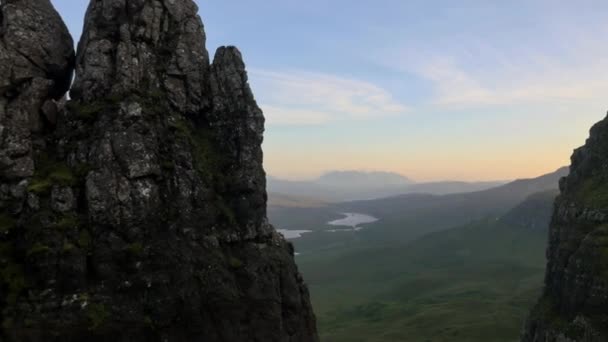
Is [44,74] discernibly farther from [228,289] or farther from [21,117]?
[228,289]

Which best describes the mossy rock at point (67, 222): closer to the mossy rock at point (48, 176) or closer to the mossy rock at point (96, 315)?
the mossy rock at point (48, 176)

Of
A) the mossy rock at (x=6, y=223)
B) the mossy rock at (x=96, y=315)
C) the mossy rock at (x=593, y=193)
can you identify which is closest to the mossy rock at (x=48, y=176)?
the mossy rock at (x=6, y=223)

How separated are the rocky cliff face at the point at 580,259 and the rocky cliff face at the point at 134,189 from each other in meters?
39.9

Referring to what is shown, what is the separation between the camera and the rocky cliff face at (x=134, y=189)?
3847 cm

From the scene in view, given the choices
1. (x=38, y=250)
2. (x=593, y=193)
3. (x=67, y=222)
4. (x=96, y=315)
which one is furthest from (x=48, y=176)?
(x=593, y=193)

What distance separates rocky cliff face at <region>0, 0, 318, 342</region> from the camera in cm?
3847

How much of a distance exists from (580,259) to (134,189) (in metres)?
65.1

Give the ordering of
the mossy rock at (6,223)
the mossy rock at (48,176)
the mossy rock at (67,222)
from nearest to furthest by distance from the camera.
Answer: the mossy rock at (6,223) < the mossy rock at (67,222) < the mossy rock at (48,176)

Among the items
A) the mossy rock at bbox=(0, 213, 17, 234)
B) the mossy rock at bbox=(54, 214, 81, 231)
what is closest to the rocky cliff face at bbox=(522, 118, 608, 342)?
the mossy rock at bbox=(54, 214, 81, 231)

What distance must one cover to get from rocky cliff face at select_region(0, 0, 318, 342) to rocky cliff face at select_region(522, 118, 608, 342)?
3987 centimetres

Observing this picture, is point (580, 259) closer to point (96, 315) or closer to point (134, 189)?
point (134, 189)

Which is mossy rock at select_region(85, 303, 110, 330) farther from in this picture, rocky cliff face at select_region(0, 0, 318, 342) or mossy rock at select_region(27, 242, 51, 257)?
mossy rock at select_region(27, 242, 51, 257)

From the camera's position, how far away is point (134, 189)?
137 ft

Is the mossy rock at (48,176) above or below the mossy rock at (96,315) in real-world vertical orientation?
above
